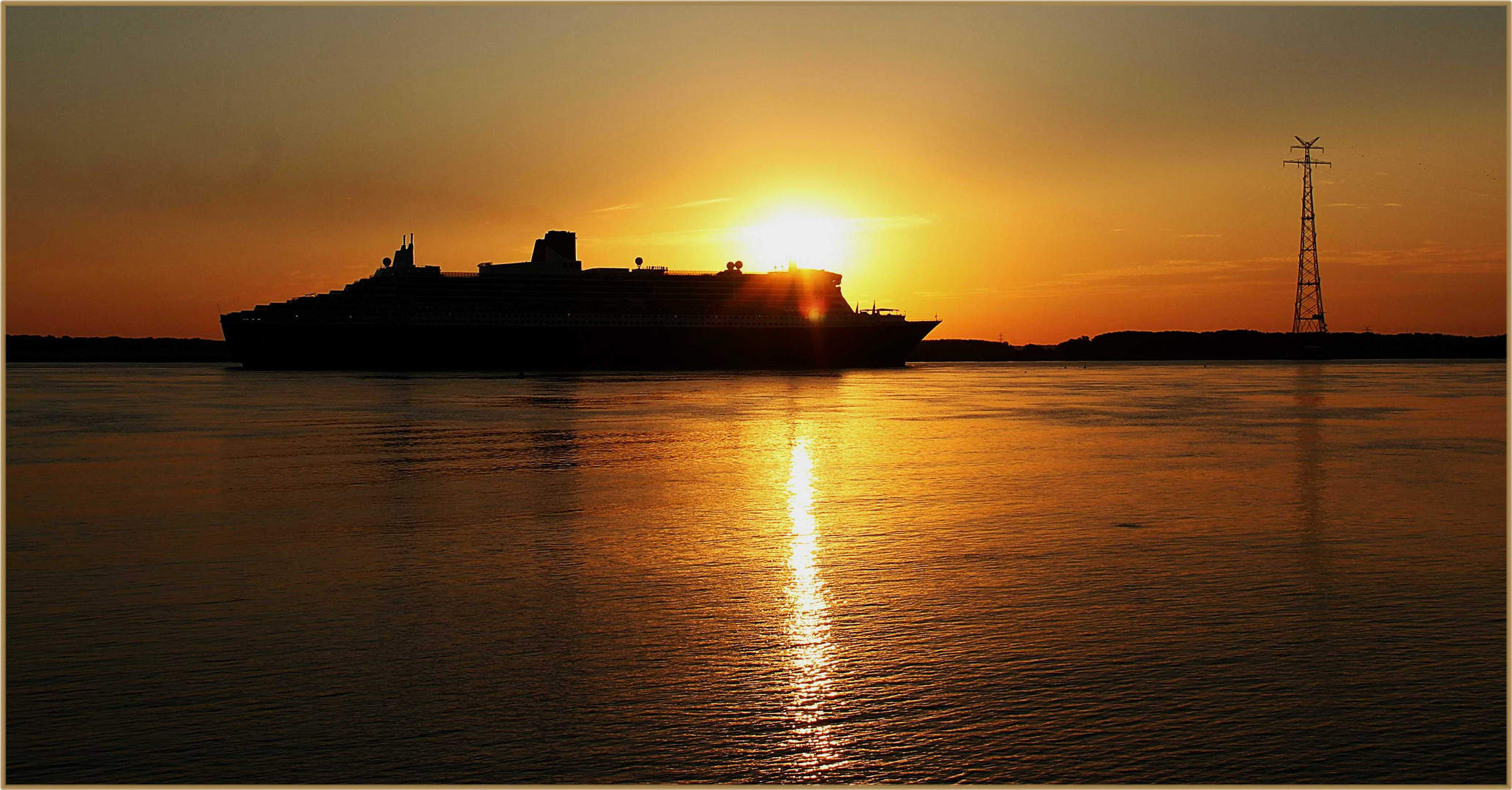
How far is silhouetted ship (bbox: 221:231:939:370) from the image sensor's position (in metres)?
74.9

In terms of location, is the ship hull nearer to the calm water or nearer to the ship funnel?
the ship funnel

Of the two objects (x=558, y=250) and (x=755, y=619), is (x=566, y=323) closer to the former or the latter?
(x=558, y=250)

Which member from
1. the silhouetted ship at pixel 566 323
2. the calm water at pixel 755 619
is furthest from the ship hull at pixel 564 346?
the calm water at pixel 755 619

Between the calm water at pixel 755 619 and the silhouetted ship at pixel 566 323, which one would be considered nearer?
the calm water at pixel 755 619

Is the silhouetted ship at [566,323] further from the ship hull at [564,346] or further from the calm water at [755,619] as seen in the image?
the calm water at [755,619]

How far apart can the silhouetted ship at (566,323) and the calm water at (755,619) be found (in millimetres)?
59961

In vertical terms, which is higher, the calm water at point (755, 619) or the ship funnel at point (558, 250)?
the ship funnel at point (558, 250)

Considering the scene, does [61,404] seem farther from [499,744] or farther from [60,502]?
[499,744]

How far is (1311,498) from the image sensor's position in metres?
13.0

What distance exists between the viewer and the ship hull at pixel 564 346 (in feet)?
246

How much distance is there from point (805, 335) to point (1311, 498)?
235 feet

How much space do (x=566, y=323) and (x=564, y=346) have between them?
5.75ft

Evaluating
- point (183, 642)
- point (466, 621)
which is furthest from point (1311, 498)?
point (183, 642)

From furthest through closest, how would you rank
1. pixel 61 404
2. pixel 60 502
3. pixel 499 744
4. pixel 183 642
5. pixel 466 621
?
1. pixel 61 404
2. pixel 60 502
3. pixel 466 621
4. pixel 183 642
5. pixel 499 744
